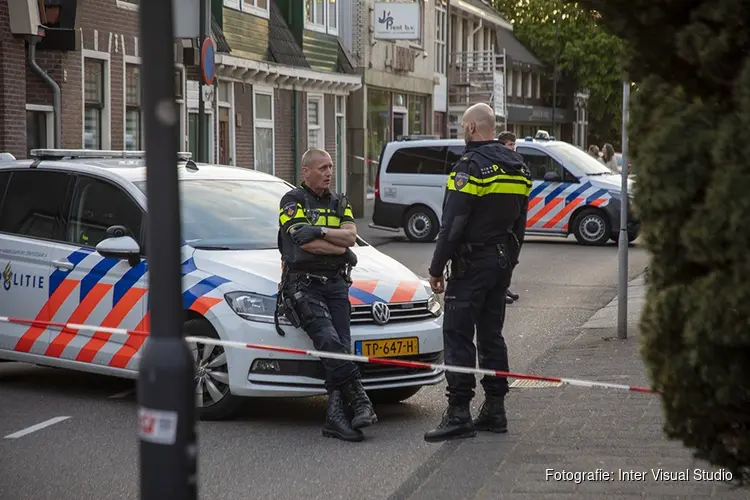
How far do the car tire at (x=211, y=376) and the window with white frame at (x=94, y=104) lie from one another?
14438 mm

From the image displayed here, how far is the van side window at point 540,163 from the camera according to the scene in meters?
25.0

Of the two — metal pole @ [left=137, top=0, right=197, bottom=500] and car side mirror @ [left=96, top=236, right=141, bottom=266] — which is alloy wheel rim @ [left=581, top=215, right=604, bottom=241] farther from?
metal pole @ [left=137, top=0, right=197, bottom=500]

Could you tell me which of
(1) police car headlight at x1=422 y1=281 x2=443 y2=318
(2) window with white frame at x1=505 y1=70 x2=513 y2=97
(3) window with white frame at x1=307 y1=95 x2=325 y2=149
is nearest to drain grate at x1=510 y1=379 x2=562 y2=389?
(1) police car headlight at x1=422 y1=281 x2=443 y2=318

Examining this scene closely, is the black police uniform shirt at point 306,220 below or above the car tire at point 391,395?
above

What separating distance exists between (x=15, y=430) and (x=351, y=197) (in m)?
28.4

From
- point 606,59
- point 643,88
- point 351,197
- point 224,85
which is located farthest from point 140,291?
point 606,59

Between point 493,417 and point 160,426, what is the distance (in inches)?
181

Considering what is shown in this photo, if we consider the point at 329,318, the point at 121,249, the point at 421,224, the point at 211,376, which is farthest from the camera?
the point at 421,224

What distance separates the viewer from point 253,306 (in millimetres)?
8383

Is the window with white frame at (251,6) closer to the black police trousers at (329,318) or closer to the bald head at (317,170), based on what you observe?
the bald head at (317,170)

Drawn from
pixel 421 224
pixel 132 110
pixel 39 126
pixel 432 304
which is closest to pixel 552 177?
pixel 421 224

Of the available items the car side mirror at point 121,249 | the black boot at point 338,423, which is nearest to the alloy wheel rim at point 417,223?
the car side mirror at point 121,249

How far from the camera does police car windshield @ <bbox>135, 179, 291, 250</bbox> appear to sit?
908 cm

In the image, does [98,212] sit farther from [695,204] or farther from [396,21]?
[396,21]
